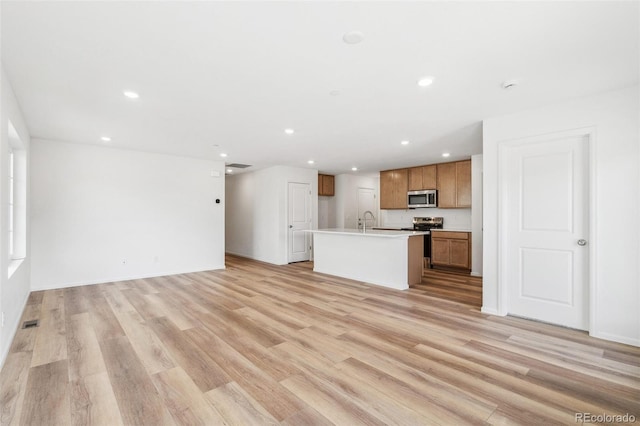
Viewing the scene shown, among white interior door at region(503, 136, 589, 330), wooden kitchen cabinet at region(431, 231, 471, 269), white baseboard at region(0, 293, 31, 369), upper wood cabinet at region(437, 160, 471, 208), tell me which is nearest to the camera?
white baseboard at region(0, 293, 31, 369)

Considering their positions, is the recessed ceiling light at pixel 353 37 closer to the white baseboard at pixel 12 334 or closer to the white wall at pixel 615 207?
the white wall at pixel 615 207

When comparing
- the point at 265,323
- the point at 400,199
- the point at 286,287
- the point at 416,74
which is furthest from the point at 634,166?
the point at 400,199

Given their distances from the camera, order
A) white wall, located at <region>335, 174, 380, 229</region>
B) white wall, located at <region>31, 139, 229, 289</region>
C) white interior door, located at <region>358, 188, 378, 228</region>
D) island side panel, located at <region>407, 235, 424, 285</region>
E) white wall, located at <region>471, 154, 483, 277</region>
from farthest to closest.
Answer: white interior door, located at <region>358, 188, 378, 228</region> → white wall, located at <region>335, 174, 380, 229</region> → white wall, located at <region>471, 154, 483, 277</region> → island side panel, located at <region>407, 235, 424, 285</region> → white wall, located at <region>31, 139, 229, 289</region>

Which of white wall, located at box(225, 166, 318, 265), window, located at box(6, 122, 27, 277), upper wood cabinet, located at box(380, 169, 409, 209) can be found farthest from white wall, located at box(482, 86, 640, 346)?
window, located at box(6, 122, 27, 277)

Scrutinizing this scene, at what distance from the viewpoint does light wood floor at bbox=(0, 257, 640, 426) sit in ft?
6.10

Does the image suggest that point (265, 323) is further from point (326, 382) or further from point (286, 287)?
point (286, 287)

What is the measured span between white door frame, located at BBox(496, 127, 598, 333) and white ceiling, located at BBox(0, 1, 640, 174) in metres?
0.39

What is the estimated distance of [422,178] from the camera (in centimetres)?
724

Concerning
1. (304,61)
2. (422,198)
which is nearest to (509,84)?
(304,61)

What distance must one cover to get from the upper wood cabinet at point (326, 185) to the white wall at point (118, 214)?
9.98ft

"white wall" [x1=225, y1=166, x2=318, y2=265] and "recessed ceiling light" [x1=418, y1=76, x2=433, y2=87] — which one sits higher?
"recessed ceiling light" [x1=418, y1=76, x2=433, y2=87]

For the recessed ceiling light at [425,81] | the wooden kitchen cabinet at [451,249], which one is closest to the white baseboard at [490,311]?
the wooden kitchen cabinet at [451,249]

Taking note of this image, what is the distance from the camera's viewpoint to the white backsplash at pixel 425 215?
6984 millimetres

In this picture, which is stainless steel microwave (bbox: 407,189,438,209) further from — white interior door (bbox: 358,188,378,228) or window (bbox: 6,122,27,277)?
window (bbox: 6,122,27,277)
